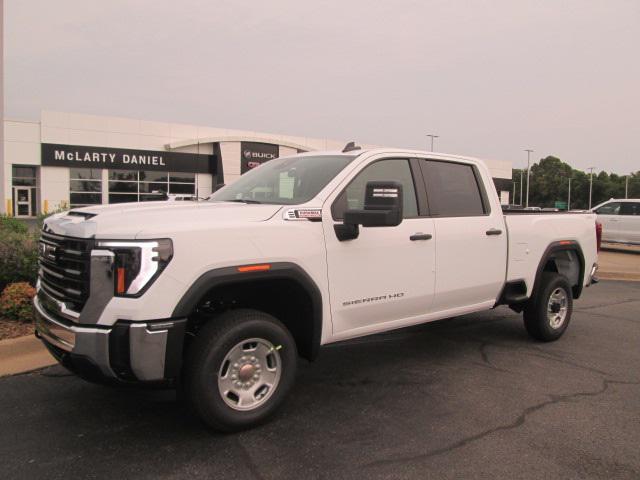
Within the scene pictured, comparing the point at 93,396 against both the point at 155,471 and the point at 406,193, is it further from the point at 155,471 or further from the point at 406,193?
the point at 406,193

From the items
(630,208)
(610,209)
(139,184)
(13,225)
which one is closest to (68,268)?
(13,225)

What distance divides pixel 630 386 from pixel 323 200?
3133mm

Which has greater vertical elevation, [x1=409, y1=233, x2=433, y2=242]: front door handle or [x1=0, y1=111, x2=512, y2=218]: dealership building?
[x1=0, y1=111, x2=512, y2=218]: dealership building

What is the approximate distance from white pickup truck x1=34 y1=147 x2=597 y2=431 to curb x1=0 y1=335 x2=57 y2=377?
50.7 inches

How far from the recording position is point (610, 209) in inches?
736

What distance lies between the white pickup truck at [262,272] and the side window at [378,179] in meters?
0.01

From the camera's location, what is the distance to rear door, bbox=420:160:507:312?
4578 mm

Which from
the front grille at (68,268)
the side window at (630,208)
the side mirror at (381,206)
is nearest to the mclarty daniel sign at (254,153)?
the side window at (630,208)

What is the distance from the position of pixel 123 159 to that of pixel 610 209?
97.7 ft

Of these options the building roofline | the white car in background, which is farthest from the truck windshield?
the building roofline

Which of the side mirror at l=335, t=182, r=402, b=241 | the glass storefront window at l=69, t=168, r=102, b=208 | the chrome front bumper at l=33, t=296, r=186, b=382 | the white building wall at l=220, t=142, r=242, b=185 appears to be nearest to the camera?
the chrome front bumper at l=33, t=296, r=186, b=382

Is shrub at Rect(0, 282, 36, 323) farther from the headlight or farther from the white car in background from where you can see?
the white car in background

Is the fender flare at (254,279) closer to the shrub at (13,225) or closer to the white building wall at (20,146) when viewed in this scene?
the shrub at (13,225)

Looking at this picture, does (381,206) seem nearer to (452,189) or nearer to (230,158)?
(452,189)
